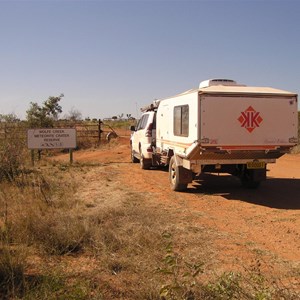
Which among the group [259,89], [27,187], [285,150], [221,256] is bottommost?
[221,256]

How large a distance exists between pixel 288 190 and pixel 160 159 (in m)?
4.18

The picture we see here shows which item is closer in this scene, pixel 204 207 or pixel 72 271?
pixel 72 271

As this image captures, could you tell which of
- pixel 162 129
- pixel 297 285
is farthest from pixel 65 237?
pixel 162 129

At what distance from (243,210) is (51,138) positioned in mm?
10131

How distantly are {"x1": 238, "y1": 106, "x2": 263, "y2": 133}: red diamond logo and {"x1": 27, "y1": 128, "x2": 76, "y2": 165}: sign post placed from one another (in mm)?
9184

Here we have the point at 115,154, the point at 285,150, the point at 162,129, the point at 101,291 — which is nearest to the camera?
the point at 101,291

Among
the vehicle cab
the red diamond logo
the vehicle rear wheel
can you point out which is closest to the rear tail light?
the vehicle cab

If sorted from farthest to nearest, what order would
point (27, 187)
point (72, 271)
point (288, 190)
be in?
point (288, 190) < point (27, 187) < point (72, 271)

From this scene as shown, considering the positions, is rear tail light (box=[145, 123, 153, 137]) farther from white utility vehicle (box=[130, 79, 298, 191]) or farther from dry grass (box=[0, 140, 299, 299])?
dry grass (box=[0, 140, 299, 299])

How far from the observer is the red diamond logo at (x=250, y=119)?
9.13m

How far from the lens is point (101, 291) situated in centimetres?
431

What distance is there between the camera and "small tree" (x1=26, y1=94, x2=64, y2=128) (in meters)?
27.4

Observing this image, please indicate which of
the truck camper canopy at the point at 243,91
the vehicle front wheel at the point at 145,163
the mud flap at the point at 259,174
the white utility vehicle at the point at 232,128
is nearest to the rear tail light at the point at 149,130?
the vehicle front wheel at the point at 145,163

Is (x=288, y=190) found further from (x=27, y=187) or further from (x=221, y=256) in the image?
(x=27, y=187)
